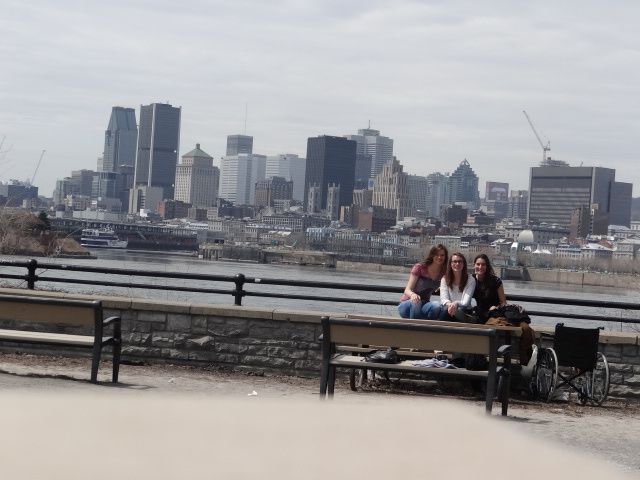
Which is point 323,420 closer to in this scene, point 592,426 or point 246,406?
point 246,406

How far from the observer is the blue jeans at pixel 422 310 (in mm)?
11133

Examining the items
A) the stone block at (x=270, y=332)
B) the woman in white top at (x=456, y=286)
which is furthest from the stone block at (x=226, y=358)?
the woman in white top at (x=456, y=286)

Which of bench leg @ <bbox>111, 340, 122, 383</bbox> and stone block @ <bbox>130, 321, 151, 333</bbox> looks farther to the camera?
stone block @ <bbox>130, 321, 151, 333</bbox>

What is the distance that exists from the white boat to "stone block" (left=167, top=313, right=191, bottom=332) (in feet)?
267

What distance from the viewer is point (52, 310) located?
9.97 m

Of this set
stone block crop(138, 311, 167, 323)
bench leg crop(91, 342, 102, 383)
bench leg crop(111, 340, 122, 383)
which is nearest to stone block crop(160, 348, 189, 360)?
stone block crop(138, 311, 167, 323)

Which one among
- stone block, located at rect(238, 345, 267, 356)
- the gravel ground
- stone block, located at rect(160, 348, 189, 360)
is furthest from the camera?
stone block, located at rect(160, 348, 189, 360)

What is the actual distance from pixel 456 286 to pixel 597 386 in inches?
64.9

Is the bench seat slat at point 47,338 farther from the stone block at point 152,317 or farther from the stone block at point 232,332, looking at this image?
the stone block at point 232,332

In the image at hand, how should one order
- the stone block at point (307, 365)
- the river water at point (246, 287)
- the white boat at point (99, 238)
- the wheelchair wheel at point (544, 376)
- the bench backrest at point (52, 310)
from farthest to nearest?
the white boat at point (99, 238), the river water at point (246, 287), the stone block at point (307, 365), the wheelchair wheel at point (544, 376), the bench backrest at point (52, 310)

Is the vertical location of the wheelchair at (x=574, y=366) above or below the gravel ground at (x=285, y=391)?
above

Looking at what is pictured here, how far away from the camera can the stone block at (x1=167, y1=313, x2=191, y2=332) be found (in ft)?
38.3

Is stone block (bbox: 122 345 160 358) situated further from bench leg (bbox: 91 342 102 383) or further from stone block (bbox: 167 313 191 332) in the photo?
bench leg (bbox: 91 342 102 383)

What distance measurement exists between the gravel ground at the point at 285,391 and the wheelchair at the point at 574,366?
0.53 feet
